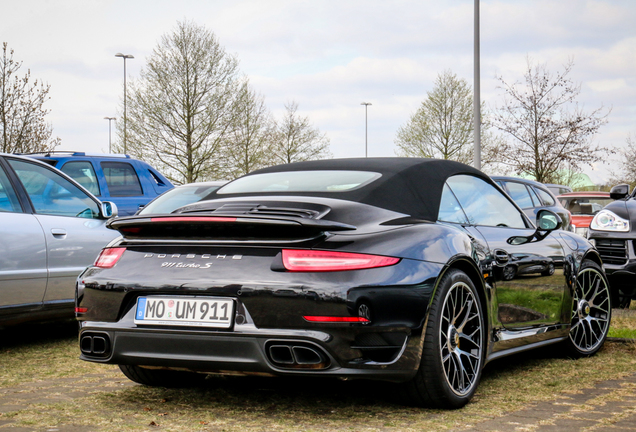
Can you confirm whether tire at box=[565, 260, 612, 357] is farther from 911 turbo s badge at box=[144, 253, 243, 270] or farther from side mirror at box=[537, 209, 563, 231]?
911 turbo s badge at box=[144, 253, 243, 270]

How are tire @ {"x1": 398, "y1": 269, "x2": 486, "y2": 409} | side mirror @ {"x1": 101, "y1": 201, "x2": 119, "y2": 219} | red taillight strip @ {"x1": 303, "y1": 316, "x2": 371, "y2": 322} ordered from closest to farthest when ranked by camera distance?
red taillight strip @ {"x1": 303, "y1": 316, "x2": 371, "y2": 322}, tire @ {"x1": 398, "y1": 269, "x2": 486, "y2": 409}, side mirror @ {"x1": 101, "y1": 201, "x2": 119, "y2": 219}

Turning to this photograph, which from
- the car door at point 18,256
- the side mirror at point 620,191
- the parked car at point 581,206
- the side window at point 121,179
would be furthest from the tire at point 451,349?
the parked car at point 581,206

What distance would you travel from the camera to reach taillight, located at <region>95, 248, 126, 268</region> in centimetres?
389

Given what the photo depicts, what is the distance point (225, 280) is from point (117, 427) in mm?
857

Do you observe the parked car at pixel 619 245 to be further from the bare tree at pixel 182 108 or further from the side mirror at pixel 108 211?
the bare tree at pixel 182 108

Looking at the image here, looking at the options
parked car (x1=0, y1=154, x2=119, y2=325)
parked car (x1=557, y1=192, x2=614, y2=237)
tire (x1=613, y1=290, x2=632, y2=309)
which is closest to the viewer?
parked car (x1=0, y1=154, x2=119, y2=325)

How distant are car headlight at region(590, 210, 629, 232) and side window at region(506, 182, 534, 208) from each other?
3.50m

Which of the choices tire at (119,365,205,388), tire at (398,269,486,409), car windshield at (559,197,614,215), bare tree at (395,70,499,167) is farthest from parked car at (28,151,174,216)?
bare tree at (395,70,499,167)

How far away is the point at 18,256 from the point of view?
5.64 metres

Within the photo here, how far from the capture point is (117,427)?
354 centimetres

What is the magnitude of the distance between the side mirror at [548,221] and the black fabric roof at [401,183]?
748mm

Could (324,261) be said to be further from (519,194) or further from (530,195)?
(530,195)

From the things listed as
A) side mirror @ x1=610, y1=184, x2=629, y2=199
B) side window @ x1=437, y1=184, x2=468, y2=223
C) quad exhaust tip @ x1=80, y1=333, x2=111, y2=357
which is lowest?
Answer: quad exhaust tip @ x1=80, y1=333, x2=111, y2=357

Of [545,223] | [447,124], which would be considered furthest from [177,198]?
[447,124]
